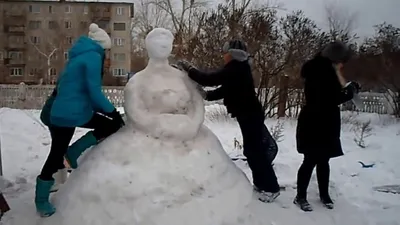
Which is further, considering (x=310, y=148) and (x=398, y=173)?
(x=398, y=173)

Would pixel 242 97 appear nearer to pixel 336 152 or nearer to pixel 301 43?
pixel 336 152

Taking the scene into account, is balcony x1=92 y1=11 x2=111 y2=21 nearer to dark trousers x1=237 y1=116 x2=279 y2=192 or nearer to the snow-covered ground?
the snow-covered ground

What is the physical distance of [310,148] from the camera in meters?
4.39

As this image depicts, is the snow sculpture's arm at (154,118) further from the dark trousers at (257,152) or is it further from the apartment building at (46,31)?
the apartment building at (46,31)

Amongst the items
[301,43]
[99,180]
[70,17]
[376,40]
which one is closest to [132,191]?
[99,180]

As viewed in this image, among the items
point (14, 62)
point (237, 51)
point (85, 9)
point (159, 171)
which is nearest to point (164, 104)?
point (159, 171)

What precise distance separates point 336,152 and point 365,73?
1107 cm

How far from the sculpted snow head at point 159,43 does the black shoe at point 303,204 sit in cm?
186

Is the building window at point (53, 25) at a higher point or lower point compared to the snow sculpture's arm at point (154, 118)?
higher

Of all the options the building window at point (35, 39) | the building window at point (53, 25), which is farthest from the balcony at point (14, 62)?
the building window at point (53, 25)

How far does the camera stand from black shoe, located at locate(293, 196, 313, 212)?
4.33 m

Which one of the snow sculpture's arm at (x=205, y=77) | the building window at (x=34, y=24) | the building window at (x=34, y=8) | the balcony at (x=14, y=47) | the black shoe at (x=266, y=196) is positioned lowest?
the black shoe at (x=266, y=196)

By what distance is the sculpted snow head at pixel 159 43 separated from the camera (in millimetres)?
3820

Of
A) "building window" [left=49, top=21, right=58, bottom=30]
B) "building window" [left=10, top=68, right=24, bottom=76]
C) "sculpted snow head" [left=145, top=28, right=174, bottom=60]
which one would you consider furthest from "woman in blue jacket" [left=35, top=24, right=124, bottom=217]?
"building window" [left=10, top=68, right=24, bottom=76]
